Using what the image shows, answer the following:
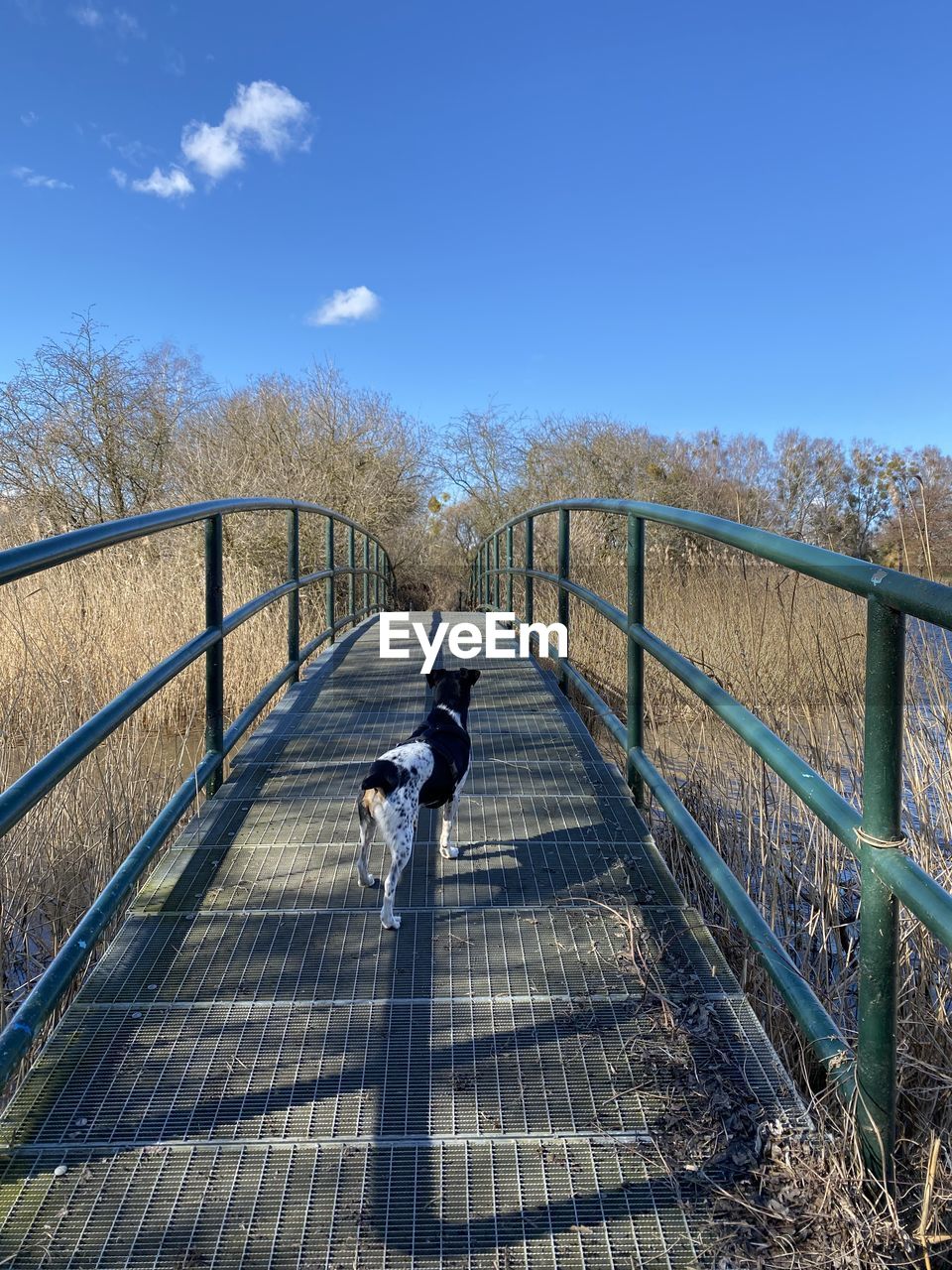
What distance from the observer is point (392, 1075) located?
167 centimetres

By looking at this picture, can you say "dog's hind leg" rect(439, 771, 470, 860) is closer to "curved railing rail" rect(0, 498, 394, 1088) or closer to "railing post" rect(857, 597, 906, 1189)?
"curved railing rail" rect(0, 498, 394, 1088)

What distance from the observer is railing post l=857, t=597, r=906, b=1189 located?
1.32m

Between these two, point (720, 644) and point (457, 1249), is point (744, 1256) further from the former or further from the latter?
point (720, 644)

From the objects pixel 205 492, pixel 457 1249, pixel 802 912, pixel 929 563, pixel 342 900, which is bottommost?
pixel 802 912

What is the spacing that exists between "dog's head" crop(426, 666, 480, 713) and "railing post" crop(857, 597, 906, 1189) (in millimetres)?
1925

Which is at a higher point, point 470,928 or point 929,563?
point 929,563

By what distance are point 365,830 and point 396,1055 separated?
2.45 ft

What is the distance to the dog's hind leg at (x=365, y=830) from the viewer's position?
2311 mm

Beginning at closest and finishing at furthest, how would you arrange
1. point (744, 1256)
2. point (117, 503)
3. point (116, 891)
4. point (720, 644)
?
point (744, 1256) → point (116, 891) → point (720, 644) → point (117, 503)

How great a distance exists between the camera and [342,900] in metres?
2.37

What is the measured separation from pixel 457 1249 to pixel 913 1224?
0.72 meters

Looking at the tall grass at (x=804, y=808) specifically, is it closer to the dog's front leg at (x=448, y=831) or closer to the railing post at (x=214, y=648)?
the dog's front leg at (x=448, y=831)

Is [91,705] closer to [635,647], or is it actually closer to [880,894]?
[635,647]

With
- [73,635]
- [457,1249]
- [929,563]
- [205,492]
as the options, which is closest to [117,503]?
[205,492]
